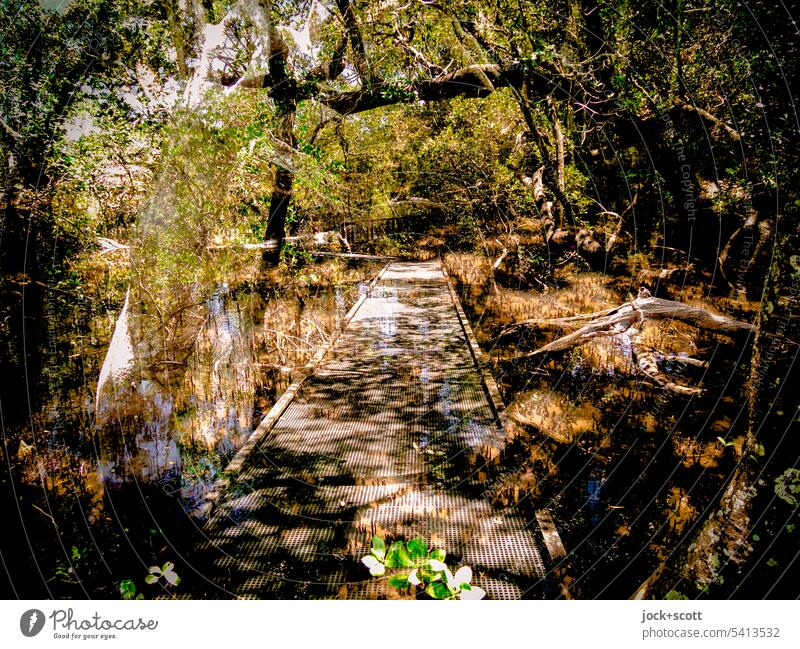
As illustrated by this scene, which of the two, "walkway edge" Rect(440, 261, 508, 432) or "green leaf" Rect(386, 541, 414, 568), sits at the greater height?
"green leaf" Rect(386, 541, 414, 568)

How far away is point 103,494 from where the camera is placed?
2.99 meters

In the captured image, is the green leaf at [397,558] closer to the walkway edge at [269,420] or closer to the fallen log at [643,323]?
the walkway edge at [269,420]

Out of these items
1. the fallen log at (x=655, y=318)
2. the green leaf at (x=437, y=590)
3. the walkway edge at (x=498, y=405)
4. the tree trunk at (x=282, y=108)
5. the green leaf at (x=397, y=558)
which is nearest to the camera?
the green leaf at (x=397, y=558)

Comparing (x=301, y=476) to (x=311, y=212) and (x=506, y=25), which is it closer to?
(x=311, y=212)

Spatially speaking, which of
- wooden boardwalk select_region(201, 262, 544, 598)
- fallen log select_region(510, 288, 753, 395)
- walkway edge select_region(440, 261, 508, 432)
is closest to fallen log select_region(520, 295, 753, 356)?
fallen log select_region(510, 288, 753, 395)

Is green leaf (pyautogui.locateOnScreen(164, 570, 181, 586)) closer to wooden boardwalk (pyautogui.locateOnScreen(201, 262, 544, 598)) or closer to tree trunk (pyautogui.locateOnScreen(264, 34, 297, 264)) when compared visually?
wooden boardwalk (pyautogui.locateOnScreen(201, 262, 544, 598))

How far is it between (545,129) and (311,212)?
3.61 metres

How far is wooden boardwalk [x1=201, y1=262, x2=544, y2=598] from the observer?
222 centimetres

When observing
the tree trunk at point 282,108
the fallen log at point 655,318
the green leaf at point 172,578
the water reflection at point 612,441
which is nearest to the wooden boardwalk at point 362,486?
the green leaf at point 172,578

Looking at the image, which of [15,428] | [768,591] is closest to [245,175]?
[15,428]

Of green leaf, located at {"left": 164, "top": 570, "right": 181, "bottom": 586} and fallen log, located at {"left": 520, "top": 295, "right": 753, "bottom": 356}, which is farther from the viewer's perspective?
fallen log, located at {"left": 520, "top": 295, "right": 753, "bottom": 356}

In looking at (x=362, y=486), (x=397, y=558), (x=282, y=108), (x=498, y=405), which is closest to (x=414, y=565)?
(x=397, y=558)

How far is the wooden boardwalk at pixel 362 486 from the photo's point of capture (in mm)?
2219

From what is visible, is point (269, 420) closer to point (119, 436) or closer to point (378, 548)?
point (119, 436)
